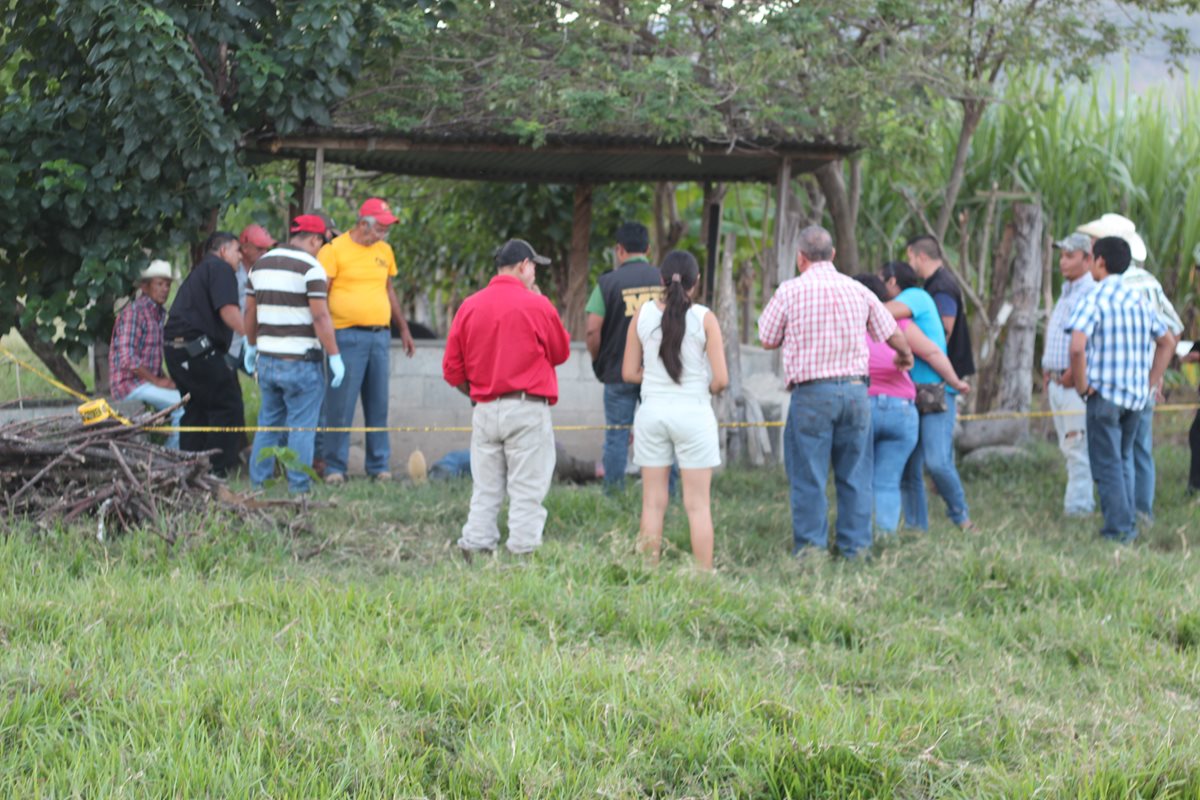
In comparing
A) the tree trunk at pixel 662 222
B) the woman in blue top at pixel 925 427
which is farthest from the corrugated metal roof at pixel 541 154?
the woman in blue top at pixel 925 427

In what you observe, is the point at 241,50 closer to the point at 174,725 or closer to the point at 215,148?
the point at 215,148

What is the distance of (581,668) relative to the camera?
200 inches

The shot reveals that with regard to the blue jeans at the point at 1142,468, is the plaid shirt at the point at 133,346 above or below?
above

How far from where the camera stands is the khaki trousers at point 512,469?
23.9 ft

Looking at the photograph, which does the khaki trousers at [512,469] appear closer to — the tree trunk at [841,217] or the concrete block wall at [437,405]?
the concrete block wall at [437,405]

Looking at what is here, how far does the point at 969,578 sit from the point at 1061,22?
6.55 m

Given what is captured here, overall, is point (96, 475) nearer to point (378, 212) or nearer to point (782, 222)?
point (378, 212)

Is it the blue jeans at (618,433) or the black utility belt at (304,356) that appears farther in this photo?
the blue jeans at (618,433)

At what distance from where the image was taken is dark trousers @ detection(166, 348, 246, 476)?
966cm

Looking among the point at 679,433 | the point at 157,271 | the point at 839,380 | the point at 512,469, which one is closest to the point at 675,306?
the point at 679,433

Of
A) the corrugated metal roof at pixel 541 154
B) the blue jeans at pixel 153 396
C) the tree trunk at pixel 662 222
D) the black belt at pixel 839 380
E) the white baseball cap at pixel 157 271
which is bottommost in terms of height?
the blue jeans at pixel 153 396

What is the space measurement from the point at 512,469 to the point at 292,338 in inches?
90.7

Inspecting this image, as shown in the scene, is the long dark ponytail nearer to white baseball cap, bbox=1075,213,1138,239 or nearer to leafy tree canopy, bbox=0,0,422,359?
white baseball cap, bbox=1075,213,1138,239

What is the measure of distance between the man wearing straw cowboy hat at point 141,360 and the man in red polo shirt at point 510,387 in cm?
309
